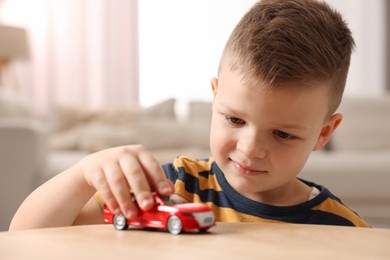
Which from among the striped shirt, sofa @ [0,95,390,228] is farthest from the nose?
sofa @ [0,95,390,228]

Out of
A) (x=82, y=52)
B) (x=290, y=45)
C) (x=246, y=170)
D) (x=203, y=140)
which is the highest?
(x=290, y=45)

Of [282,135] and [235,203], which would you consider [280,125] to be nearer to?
[282,135]

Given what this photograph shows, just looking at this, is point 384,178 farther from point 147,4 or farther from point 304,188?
point 147,4

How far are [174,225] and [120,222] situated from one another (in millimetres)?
64

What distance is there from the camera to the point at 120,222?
701 mm

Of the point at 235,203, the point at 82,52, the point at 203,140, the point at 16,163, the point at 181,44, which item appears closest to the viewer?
the point at 235,203

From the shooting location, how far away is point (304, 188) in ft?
3.86

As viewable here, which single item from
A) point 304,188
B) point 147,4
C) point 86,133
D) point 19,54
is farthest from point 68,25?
point 304,188

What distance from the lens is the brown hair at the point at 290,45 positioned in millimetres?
978

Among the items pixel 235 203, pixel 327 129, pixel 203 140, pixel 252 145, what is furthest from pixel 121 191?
pixel 203 140

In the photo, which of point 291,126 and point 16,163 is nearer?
point 291,126

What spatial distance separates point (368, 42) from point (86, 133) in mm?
3633

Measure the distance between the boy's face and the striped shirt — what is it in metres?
0.04

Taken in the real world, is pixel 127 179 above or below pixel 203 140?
above
